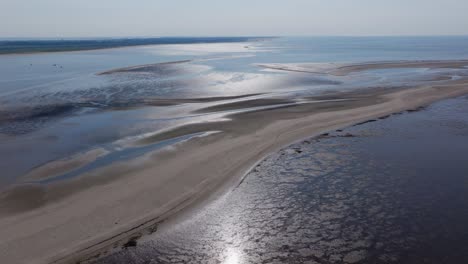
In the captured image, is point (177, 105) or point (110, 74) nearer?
point (177, 105)

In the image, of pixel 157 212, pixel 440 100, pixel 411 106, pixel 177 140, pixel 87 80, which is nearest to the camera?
pixel 157 212

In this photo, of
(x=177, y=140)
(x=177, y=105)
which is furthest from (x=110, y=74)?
(x=177, y=140)

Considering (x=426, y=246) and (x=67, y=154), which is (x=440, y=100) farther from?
(x=67, y=154)

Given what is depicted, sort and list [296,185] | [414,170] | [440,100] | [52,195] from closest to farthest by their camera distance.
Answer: [52,195]
[296,185]
[414,170]
[440,100]

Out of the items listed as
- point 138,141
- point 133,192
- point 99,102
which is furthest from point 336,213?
point 99,102

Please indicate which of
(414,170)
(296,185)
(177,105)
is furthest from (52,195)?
(177,105)

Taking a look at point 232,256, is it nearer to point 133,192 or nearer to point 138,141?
point 133,192

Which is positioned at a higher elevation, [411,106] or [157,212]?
[411,106]
